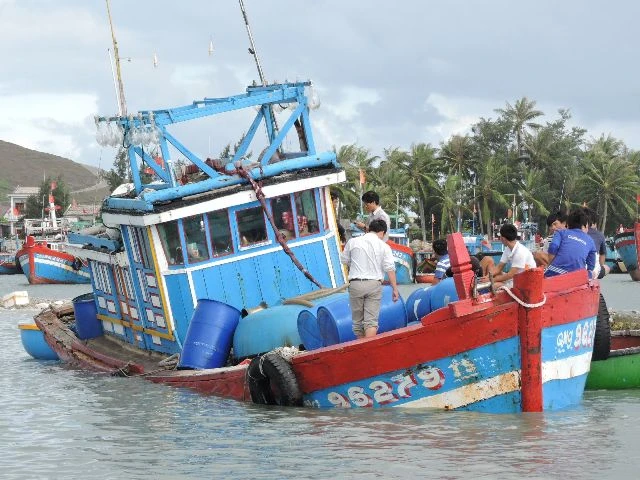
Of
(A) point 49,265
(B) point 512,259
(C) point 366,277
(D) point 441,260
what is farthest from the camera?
(A) point 49,265

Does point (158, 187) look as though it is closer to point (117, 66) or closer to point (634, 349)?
point (117, 66)

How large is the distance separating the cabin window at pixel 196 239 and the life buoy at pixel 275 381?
2.74 metres

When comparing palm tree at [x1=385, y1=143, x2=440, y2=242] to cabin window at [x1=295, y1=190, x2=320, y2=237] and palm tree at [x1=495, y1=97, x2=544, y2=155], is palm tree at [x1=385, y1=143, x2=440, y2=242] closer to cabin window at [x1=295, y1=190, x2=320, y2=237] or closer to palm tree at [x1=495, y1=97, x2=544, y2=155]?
palm tree at [x1=495, y1=97, x2=544, y2=155]

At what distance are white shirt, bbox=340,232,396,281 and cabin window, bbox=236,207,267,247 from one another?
371cm

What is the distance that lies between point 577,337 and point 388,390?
2.05 meters

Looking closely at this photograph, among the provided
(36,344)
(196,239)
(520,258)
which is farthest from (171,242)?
(36,344)

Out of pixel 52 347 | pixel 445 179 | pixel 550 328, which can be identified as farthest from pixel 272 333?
pixel 445 179

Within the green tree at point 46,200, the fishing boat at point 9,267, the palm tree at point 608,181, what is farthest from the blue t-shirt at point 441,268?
the green tree at point 46,200

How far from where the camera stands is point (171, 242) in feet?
51.9

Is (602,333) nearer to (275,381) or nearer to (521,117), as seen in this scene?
(275,381)

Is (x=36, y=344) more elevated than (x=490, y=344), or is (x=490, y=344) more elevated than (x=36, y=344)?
(x=490, y=344)

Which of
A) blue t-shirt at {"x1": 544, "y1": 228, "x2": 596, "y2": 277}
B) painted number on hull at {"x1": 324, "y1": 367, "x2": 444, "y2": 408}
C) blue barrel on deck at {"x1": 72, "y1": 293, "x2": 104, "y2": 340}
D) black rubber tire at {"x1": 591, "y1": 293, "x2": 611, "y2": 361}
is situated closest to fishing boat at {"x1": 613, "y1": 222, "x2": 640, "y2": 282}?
blue barrel on deck at {"x1": 72, "y1": 293, "x2": 104, "y2": 340}

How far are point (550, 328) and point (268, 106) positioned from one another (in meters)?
7.26

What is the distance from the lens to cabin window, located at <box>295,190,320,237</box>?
16.5 metres
